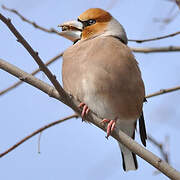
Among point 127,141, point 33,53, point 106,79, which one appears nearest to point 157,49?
point 106,79

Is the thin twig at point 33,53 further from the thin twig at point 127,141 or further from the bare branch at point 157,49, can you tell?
the bare branch at point 157,49

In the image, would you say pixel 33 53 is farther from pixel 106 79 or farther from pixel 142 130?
pixel 142 130

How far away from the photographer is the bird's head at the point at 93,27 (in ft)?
11.4

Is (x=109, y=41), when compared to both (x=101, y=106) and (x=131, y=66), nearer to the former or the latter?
(x=131, y=66)

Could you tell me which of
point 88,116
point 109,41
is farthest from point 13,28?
point 109,41

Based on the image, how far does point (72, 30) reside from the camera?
11.5ft

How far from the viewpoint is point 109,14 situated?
146 inches

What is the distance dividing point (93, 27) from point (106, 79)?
78cm

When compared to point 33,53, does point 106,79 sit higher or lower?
lower

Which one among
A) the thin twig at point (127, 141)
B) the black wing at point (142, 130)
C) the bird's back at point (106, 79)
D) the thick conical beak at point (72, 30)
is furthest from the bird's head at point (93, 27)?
the thin twig at point (127, 141)

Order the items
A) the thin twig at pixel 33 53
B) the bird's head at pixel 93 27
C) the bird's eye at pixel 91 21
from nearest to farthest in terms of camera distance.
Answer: the thin twig at pixel 33 53
the bird's head at pixel 93 27
the bird's eye at pixel 91 21

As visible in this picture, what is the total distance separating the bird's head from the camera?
3.49 metres

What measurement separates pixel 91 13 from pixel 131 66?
0.78 m

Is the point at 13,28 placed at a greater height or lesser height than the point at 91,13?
greater
